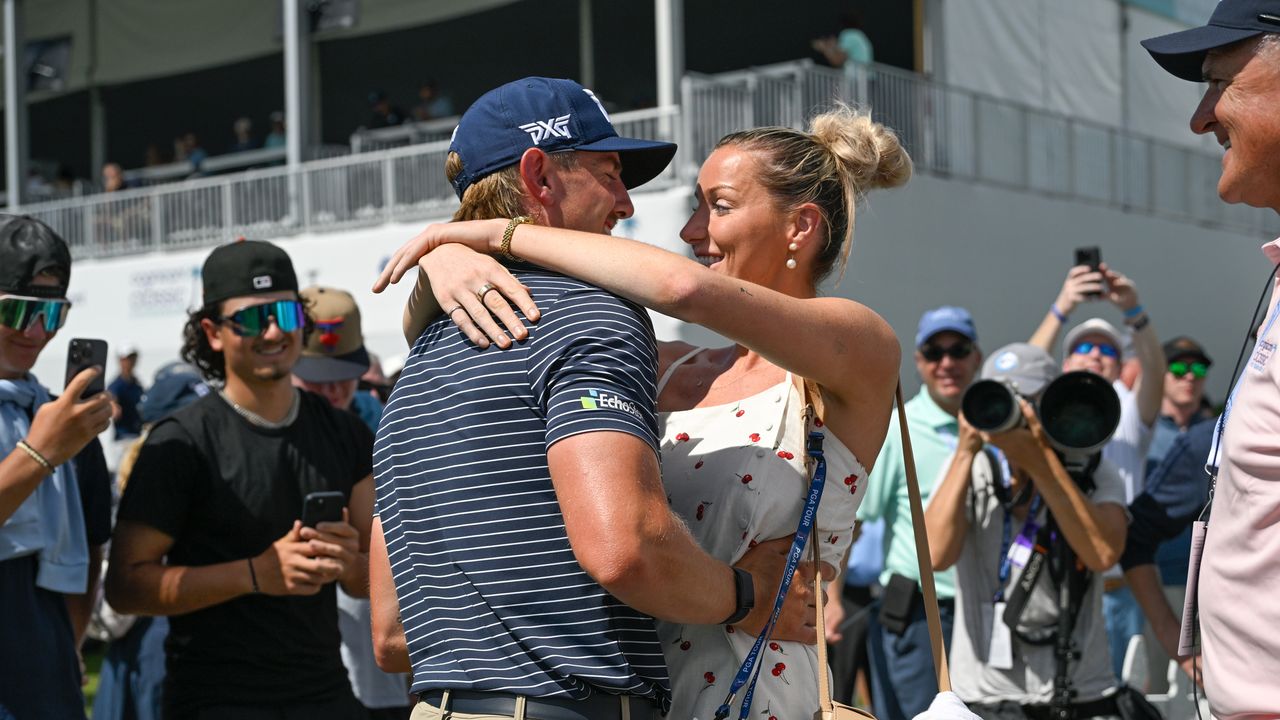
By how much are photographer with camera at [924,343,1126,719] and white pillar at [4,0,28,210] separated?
18.6 m

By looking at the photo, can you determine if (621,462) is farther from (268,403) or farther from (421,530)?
(268,403)

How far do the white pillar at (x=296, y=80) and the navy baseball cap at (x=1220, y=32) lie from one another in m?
16.3

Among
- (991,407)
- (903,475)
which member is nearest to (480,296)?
(991,407)

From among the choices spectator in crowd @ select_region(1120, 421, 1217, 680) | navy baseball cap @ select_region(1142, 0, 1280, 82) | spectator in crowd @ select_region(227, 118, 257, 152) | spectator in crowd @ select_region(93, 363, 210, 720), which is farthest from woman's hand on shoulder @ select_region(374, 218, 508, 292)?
spectator in crowd @ select_region(227, 118, 257, 152)

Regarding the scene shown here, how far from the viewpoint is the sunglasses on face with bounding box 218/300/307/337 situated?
12.9 ft

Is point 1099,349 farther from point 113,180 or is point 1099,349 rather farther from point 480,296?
point 113,180

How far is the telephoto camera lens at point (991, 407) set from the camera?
4.43 meters

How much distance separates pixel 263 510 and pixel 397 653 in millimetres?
1363

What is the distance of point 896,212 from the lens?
46.7ft

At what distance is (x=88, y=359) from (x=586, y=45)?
17115mm

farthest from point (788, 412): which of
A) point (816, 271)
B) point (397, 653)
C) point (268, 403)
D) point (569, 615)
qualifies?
point (268, 403)

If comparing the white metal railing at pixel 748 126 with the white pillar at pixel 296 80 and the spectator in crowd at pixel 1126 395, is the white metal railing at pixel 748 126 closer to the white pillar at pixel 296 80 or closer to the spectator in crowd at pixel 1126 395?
the white pillar at pixel 296 80

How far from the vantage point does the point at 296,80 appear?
18359 millimetres

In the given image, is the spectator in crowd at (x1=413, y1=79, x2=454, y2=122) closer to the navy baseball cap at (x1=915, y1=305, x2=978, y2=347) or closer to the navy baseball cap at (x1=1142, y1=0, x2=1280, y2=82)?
the navy baseball cap at (x1=915, y1=305, x2=978, y2=347)
